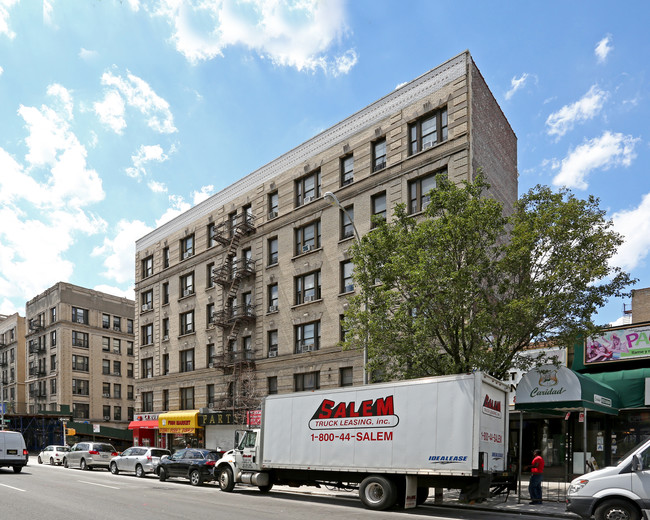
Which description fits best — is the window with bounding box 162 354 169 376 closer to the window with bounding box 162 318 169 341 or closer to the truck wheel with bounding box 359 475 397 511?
the window with bounding box 162 318 169 341

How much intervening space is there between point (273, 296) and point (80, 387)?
1705 inches

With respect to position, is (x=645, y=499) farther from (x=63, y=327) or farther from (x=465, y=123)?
(x=63, y=327)

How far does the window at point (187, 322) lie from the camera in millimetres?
42125

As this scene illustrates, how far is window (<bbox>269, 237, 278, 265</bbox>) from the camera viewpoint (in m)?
36.0

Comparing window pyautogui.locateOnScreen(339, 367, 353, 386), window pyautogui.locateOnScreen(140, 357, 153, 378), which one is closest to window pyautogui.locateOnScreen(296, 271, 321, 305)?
window pyautogui.locateOnScreen(339, 367, 353, 386)

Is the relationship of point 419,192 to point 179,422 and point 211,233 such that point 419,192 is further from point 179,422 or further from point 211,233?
point 179,422

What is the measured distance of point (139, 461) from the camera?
29469 millimetres

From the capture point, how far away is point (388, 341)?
61.8 ft

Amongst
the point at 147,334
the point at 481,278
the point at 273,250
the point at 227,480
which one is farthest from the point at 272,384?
the point at 481,278

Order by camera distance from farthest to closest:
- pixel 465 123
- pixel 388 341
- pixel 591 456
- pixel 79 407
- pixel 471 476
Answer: pixel 79 407, pixel 465 123, pixel 591 456, pixel 388 341, pixel 471 476

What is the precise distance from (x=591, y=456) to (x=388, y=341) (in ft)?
31.6

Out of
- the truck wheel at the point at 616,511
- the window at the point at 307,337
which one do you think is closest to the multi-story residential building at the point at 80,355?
the window at the point at 307,337

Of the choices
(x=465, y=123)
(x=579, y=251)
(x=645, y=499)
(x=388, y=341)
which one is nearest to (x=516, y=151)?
(x=465, y=123)

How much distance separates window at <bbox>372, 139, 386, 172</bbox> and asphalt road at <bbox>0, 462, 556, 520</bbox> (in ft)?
53.4
